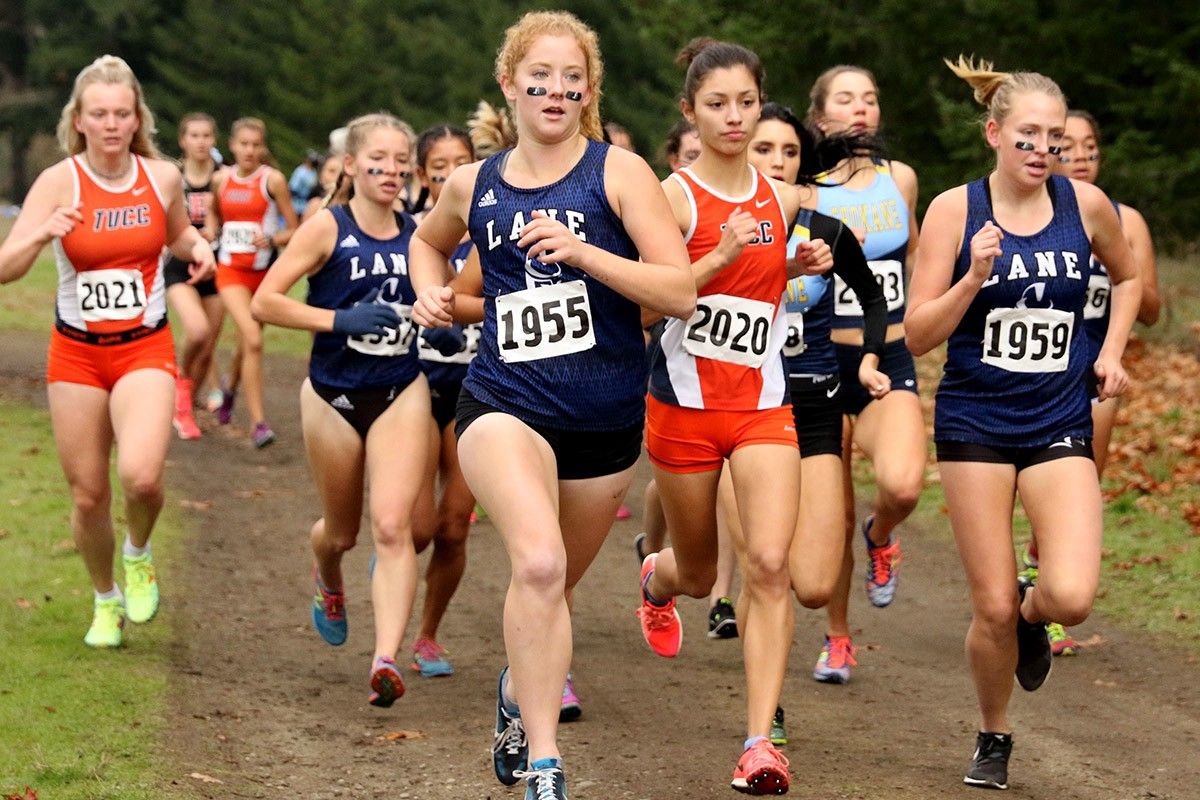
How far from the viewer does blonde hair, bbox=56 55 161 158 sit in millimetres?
7750

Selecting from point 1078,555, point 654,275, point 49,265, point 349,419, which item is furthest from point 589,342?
point 49,265

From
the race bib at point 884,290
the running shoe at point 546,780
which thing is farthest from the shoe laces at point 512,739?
the race bib at point 884,290

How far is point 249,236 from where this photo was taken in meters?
14.5

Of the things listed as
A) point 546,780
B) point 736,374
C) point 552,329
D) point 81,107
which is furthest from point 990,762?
point 81,107

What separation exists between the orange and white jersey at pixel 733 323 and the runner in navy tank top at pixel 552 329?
1.48ft

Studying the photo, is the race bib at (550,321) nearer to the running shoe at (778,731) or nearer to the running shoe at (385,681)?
the running shoe at (385,681)

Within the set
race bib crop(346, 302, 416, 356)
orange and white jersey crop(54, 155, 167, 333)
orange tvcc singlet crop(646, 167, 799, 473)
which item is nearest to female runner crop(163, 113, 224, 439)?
orange and white jersey crop(54, 155, 167, 333)

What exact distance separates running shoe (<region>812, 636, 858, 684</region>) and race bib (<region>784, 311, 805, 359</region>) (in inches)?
55.2

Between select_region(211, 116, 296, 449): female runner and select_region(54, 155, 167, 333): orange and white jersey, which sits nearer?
select_region(54, 155, 167, 333): orange and white jersey

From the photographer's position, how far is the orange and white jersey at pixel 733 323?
232 inches

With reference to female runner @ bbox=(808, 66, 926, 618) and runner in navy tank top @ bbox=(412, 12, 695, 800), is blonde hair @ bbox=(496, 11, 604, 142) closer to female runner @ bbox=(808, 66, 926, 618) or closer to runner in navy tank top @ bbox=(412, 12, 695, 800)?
runner in navy tank top @ bbox=(412, 12, 695, 800)

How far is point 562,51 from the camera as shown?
5.41 meters

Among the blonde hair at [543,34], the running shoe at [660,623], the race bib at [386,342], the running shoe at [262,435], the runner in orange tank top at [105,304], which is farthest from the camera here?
the running shoe at [262,435]

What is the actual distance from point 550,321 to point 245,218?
10.1 m
